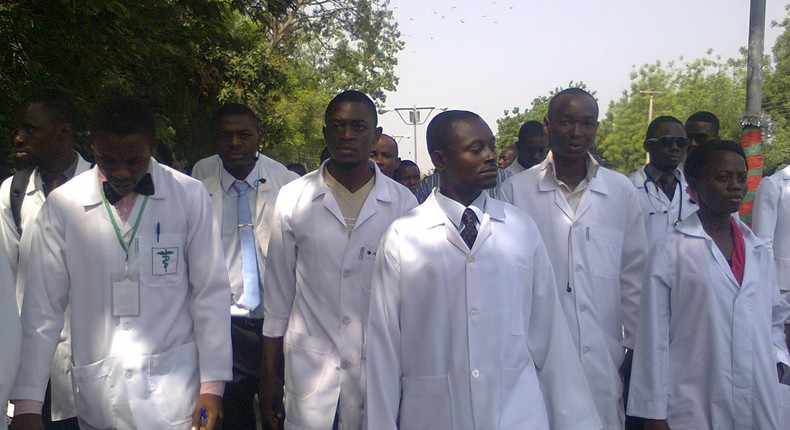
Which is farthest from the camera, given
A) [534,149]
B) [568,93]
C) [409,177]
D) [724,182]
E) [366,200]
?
[409,177]

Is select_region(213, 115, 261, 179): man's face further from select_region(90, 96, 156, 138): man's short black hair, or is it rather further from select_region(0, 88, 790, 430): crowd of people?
select_region(90, 96, 156, 138): man's short black hair

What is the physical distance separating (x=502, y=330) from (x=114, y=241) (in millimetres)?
1719

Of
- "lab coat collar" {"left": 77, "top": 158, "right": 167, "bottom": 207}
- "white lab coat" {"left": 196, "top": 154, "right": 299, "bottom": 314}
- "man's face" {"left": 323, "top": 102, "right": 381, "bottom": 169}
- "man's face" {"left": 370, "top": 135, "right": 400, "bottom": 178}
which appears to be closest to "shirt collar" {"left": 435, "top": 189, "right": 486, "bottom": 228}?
"man's face" {"left": 323, "top": 102, "right": 381, "bottom": 169}

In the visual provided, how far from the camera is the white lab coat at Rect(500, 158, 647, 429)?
4430 mm

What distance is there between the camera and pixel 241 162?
5.69 meters

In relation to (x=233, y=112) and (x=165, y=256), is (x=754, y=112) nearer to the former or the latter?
(x=233, y=112)

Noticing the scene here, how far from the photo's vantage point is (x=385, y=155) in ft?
24.0

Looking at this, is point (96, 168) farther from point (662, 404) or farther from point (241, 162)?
point (662, 404)

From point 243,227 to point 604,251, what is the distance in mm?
2380

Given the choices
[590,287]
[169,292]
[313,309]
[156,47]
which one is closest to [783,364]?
[590,287]

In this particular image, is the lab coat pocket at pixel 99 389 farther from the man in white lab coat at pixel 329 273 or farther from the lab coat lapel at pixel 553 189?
the lab coat lapel at pixel 553 189

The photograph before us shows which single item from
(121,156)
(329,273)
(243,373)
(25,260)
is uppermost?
(121,156)

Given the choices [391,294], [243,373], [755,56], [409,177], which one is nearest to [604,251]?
[391,294]

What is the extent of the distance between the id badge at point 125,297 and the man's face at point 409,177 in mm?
5427
